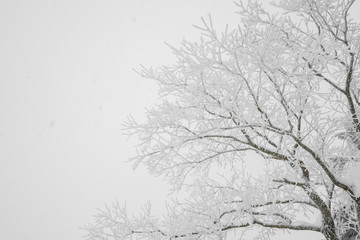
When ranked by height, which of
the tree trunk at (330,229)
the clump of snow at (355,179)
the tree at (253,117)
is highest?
the tree at (253,117)

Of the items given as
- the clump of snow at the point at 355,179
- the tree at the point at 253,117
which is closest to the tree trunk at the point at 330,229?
the tree at the point at 253,117

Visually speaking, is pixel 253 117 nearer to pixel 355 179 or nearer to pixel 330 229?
pixel 355 179

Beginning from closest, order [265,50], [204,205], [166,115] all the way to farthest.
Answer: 1. [265,50]
2. [166,115]
3. [204,205]

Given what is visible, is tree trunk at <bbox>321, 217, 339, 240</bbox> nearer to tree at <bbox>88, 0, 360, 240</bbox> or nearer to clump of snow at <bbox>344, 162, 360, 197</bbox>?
Answer: tree at <bbox>88, 0, 360, 240</bbox>

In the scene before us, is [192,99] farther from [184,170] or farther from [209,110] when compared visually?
[184,170]

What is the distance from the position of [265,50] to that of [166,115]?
1640 mm

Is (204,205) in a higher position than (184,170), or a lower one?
lower

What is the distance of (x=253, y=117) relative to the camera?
131 inches

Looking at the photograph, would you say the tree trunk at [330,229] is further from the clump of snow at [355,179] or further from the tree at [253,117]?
the clump of snow at [355,179]

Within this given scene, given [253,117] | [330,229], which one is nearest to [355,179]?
[330,229]

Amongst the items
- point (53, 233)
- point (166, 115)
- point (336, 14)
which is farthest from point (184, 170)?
point (53, 233)

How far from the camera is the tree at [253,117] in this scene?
297 centimetres

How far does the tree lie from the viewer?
9.75 ft

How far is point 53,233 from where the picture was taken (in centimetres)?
11031
